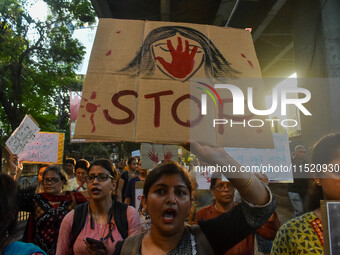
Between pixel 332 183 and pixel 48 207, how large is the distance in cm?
236

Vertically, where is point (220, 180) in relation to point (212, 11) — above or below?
below

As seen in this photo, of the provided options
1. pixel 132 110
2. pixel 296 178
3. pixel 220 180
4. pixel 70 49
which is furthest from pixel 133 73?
pixel 70 49

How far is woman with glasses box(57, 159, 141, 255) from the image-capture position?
7.06ft

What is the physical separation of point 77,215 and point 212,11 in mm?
4728

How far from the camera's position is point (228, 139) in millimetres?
1764

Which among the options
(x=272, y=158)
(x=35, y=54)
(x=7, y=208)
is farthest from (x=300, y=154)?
(x=35, y=54)

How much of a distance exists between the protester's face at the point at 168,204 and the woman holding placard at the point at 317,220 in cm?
57

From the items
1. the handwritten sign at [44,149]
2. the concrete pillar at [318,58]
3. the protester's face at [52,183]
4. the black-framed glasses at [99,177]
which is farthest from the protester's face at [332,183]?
the handwritten sign at [44,149]

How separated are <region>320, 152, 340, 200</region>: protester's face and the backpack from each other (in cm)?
137

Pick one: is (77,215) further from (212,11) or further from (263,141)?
(212,11)

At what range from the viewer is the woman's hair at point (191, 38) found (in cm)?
191

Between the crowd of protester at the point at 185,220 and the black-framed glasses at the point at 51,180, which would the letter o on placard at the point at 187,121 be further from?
the black-framed glasses at the point at 51,180

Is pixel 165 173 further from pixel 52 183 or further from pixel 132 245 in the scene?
pixel 52 183

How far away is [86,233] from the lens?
7.27 ft
